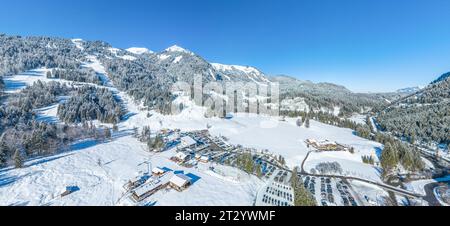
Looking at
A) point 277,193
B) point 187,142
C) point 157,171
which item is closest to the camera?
point 277,193

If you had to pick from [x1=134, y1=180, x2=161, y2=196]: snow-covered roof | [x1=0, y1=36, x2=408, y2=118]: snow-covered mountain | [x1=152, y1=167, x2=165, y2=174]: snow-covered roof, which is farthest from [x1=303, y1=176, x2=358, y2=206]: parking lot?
[x1=0, y1=36, x2=408, y2=118]: snow-covered mountain

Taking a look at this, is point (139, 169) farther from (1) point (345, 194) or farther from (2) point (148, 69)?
(2) point (148, 69)

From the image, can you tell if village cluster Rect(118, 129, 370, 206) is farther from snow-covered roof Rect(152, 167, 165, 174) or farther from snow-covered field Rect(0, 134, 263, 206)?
snow-covered field Rect(0, 134, 263, 206)

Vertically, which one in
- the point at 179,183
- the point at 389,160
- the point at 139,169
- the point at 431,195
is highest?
the point at 389,160

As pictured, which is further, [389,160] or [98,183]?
[389,160]

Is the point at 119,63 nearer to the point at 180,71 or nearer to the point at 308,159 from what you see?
the point at 180,71

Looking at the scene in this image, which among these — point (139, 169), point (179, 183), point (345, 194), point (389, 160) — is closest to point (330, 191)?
point (345, 194)

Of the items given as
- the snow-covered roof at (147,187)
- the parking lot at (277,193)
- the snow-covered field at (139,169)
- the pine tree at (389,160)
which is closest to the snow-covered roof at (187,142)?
the snow-covered field at (139,169)
